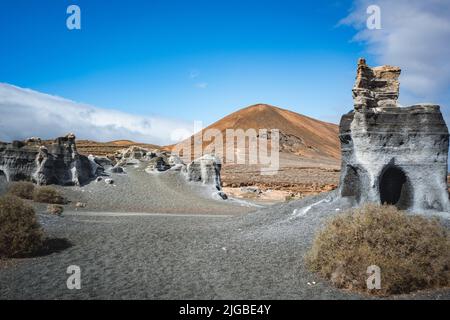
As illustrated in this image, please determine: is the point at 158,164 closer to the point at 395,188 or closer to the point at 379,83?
the point at 379,83

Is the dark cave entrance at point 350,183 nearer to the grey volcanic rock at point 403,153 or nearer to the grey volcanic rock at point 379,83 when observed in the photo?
the grey volcanic rock at point 403,153

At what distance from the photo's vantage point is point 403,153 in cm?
1153

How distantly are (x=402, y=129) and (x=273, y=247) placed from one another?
5530 mm

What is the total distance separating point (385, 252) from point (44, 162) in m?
21.9

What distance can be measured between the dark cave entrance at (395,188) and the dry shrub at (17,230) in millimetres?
10231

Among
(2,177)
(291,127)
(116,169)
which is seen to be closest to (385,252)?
(2,177)

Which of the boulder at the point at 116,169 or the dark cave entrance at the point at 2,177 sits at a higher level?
the boulder at the point at 116,169

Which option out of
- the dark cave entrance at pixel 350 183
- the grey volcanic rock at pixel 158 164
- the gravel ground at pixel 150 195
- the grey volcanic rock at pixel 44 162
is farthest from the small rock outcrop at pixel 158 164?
the dark cave entrance at pixel 350 183

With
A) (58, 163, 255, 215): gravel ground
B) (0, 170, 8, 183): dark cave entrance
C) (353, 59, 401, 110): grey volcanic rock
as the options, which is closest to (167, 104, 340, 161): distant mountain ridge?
(58, 163, 255, 215): gravel ground

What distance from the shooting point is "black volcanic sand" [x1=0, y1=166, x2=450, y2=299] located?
22.2 ft

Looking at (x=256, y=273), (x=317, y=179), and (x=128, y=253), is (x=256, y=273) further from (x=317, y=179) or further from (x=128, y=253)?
(x=317, y=179)

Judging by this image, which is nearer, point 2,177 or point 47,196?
point 47,196

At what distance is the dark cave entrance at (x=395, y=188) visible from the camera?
11.6 meters
